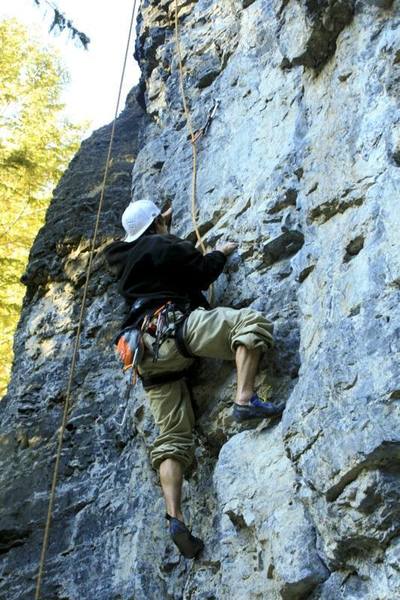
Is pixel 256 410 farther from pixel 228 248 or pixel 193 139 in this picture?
pixel 193 139

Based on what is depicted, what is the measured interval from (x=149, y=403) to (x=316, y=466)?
2007mm

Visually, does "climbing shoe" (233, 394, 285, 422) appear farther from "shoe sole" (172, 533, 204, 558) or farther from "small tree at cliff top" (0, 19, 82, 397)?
"small tree at cliff top" (0, 19, 82, 397)

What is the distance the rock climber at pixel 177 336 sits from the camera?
452cm

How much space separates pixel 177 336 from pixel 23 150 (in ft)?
20.1

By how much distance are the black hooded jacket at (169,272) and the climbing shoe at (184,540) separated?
1437 mm

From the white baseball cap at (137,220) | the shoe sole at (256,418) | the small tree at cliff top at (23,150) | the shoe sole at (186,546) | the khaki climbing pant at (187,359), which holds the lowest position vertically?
the shoe sole at (186,546)

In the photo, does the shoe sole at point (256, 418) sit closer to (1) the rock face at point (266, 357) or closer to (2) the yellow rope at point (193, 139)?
(1) the rock face at point (266, 357)

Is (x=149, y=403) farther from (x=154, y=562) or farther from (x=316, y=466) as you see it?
(x=316, y=466)

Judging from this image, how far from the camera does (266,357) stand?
4.68 meters

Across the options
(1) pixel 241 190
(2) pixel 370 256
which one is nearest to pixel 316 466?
(2) pixel 370 256

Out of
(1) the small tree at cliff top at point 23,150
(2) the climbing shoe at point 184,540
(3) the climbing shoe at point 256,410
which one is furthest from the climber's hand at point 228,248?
(1) the small tree at cliff top at point 23,150

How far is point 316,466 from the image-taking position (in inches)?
145

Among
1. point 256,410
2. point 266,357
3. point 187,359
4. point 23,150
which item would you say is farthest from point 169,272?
point 23,150

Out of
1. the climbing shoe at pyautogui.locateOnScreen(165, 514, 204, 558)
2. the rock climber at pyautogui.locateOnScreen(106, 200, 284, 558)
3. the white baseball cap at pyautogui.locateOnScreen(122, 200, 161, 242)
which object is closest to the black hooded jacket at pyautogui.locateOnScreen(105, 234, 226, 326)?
the rock climber at pyautogui.locateOnScreen(106, 200, 284, 558)
